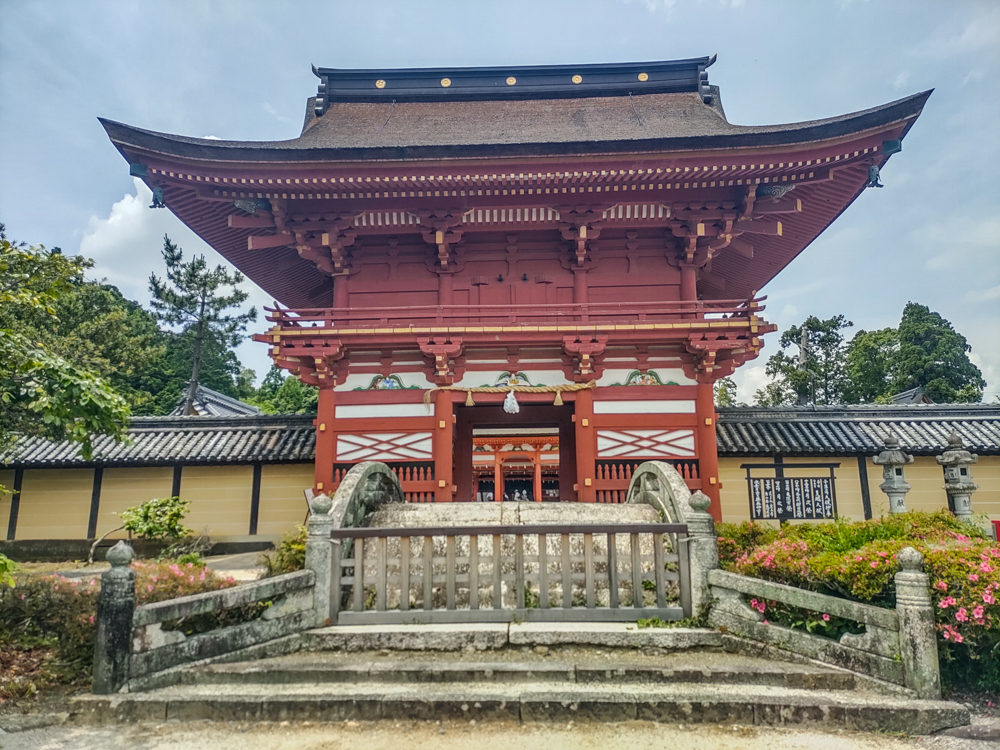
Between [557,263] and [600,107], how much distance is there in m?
6.05

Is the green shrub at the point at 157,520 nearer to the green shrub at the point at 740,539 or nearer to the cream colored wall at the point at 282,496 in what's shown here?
the cream colored wall at the point at 282,496

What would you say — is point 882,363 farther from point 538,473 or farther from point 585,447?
point 585,447

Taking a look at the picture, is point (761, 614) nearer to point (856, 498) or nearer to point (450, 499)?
point (450, 499)

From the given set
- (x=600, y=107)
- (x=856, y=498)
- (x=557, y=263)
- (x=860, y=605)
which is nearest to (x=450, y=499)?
(x=557, y=263)

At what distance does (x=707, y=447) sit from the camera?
11.2 meters

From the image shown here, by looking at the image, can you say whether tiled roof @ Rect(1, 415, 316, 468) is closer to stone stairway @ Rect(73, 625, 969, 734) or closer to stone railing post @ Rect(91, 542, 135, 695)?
stone railing post @ Rect(91, 542, 135, 695)

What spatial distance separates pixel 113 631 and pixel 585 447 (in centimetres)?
812

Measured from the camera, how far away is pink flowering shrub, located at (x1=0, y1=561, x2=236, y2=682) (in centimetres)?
544

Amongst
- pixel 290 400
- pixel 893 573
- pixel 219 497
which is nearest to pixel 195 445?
pixel 219 497

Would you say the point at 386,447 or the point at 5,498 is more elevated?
the point at 386,447

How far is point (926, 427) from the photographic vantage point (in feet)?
46.9

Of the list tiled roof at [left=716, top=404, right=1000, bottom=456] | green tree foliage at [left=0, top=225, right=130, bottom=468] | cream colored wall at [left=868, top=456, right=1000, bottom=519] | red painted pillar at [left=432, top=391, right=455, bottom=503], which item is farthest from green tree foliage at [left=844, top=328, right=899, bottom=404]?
green tree foliage at [left=0, top=225, right=130, bottom=468]

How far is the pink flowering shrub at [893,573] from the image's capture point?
180 inches

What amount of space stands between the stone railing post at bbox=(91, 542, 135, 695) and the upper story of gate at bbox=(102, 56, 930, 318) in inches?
274
